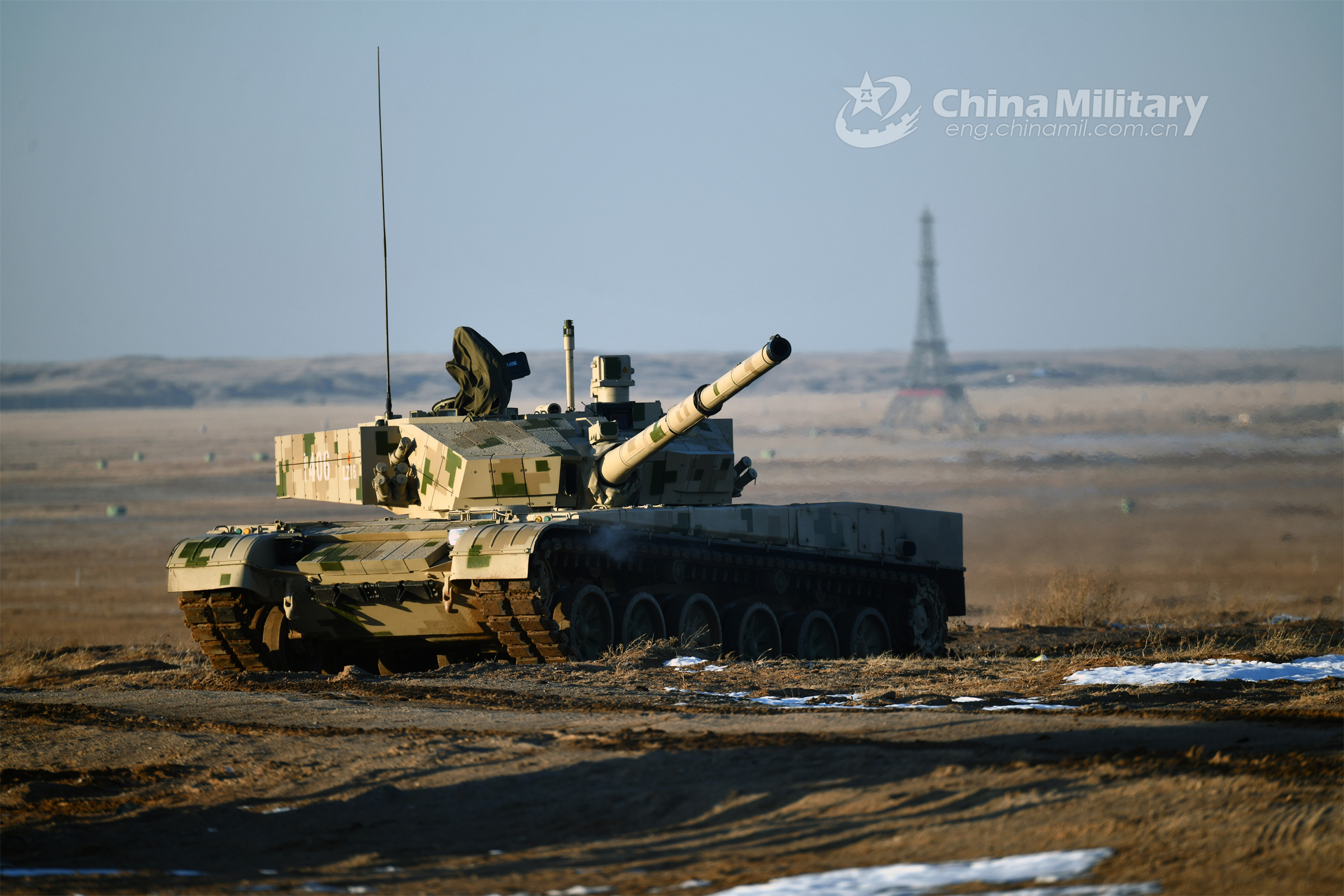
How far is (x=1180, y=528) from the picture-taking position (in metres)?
40.1

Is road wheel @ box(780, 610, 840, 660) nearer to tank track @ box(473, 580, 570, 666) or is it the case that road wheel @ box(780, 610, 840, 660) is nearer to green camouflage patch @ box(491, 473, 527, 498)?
green camouflage patch @ box(491, 473, 527, 498)

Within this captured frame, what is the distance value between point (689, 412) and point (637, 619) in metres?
2.36

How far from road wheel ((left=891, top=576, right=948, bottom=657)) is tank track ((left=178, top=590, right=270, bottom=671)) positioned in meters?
9.02

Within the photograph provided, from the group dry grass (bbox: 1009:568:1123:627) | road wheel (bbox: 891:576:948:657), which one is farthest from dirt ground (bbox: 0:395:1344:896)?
dry grass (bbox: 1009:568:1123:627)

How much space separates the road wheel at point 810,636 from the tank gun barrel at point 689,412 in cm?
301

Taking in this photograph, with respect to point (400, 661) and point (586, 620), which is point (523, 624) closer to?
point (586, 620)

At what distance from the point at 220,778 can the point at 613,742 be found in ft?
7.75

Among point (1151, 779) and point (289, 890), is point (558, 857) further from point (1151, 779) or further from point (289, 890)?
point (1151, 779)

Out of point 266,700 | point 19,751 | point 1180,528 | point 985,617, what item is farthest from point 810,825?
point 1180,528

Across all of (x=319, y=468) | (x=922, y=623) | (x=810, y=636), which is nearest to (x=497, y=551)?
(x=319, y=468)

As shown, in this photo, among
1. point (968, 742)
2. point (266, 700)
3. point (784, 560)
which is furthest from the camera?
point (784, 560)

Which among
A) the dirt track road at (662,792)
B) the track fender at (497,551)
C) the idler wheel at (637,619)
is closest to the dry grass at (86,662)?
the track fender at (497,551)

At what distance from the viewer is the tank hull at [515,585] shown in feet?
50.1

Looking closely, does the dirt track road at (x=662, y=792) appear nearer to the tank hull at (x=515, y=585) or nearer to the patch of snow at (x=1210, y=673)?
the patch of snow at (x=1210, y=673)
